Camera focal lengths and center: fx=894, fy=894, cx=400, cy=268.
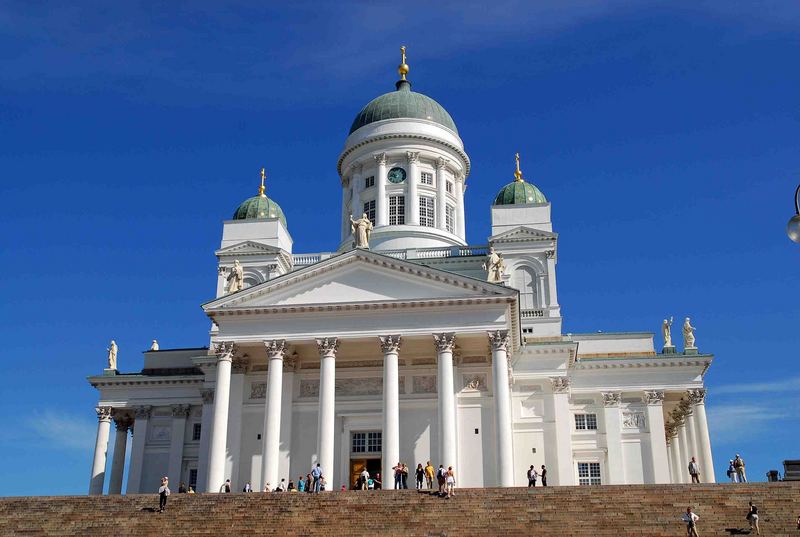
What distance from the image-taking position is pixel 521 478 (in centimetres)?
4181

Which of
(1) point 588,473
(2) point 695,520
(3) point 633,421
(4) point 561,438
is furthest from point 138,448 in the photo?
(2) point 695,520

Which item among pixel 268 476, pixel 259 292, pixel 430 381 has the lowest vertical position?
pixel 268 476

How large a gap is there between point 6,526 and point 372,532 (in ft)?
40.8

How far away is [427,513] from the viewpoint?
1129 inches

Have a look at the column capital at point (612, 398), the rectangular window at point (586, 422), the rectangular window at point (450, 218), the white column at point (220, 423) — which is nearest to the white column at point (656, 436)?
the column capital at point (612, 398)

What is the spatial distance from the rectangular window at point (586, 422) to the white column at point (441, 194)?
14186 millimetres

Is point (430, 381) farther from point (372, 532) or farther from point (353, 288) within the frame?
point (372, 532)

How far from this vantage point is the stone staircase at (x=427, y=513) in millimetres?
26969

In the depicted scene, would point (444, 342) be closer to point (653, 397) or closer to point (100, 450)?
point (653, 397)

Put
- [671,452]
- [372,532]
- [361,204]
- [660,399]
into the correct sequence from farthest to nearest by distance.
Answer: [361,204]
[671,452]
[660,399]
[372,532]

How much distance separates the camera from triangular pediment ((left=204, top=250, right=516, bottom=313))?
1495 inches

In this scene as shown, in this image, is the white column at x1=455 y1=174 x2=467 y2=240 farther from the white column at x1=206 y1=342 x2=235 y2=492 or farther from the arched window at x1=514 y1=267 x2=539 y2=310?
the white column at x1=206 y1=342 x2=235 y2=492

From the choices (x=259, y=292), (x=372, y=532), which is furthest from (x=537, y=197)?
(x=372, y=532)

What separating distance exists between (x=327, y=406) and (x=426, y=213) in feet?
66.1
